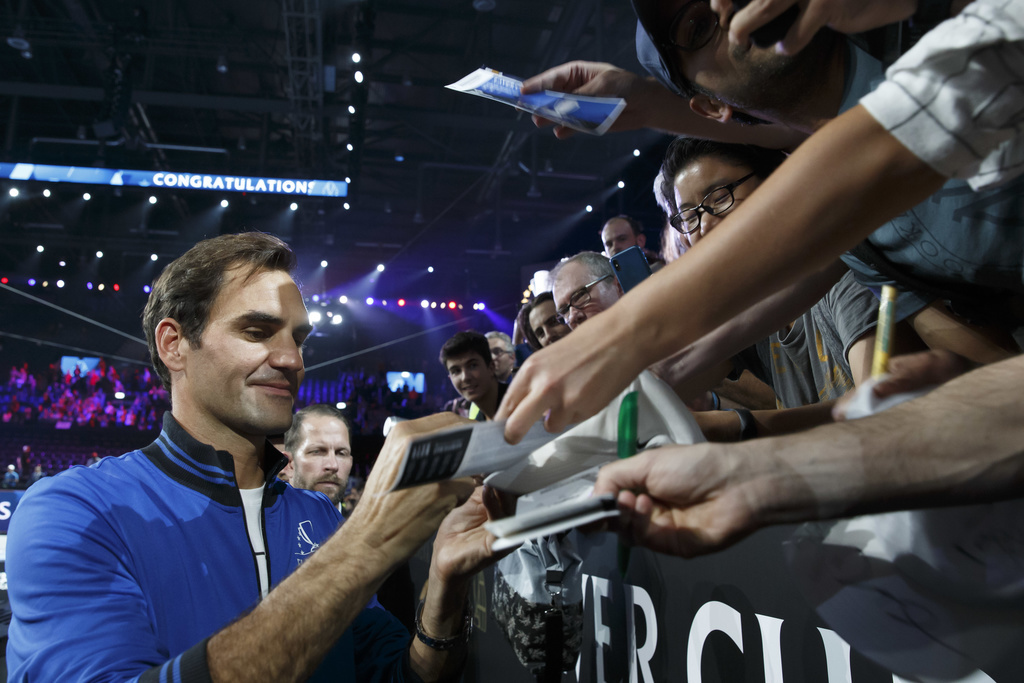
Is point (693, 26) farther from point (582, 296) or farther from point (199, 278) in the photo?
point (582, 296)

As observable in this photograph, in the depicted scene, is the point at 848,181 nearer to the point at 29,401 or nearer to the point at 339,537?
the point at 339,537

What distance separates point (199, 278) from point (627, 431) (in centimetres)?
139

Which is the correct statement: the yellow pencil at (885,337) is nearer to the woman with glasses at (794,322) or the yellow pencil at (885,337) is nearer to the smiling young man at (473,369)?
the woman with glasses at (794,322)

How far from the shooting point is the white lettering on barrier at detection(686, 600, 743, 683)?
1344 millimetres

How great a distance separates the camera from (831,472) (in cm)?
58

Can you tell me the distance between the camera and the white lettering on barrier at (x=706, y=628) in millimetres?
1344

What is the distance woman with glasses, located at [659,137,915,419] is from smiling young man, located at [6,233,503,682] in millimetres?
873

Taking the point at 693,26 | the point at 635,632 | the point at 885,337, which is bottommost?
the point at 635,632

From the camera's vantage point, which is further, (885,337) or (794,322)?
(794,322)

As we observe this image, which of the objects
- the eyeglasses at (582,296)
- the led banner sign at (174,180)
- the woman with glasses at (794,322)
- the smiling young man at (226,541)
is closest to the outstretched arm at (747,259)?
the smiling young man at (226,541)

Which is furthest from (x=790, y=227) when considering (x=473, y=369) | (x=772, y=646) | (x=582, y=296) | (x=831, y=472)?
(x=473, y=369)

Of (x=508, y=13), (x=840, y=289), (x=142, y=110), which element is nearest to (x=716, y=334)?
(x=840, y=289)

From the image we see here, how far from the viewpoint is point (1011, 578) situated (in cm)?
66

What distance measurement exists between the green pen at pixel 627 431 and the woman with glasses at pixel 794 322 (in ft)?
2.33
